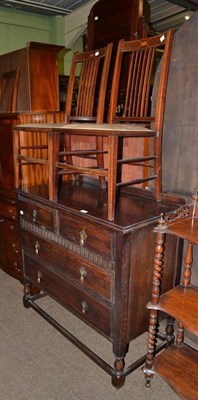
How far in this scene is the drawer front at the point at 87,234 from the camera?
1.40 metres

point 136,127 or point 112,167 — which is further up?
point 136,127

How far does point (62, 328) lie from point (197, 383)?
0.82 m

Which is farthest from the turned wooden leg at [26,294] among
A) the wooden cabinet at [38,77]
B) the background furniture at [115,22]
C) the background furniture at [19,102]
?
the background furniture at [115,22]

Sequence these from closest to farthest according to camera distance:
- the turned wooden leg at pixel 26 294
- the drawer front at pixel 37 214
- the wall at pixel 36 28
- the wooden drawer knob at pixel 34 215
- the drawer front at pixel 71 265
Answer: the drawer front at pixel 71 265, the drawer front at pixel 37 214, the wooden drawer knob at pixel 34 215, the turned wooden leg at pixel 26 294, the wall at pixel 36 28

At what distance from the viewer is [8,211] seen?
2.45m

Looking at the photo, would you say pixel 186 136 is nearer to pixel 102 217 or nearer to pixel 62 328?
pixel 102 217

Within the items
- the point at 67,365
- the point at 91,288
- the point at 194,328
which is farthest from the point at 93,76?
the point at 67,365

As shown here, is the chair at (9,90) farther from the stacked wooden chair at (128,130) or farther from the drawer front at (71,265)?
the drawer front at (71,265)

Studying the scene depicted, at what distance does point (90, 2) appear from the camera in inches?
172

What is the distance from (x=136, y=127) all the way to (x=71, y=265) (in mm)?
823

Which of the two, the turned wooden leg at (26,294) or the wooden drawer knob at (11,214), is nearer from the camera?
the turned wooden leg at (26,294)

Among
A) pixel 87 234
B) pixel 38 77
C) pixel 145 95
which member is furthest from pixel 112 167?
pixel 38 77

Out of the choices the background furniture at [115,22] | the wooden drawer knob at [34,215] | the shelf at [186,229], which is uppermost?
the background furniture at [115,22]

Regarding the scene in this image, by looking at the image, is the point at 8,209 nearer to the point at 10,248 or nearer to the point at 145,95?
the point at 10,248
